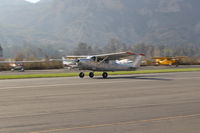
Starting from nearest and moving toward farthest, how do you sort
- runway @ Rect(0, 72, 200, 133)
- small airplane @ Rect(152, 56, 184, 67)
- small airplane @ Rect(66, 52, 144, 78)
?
1. runway @ Rect(0, 72, 200, 133)
2. small airplane @ Rect(66, 52, 144, 78)
3. small airplane @ Rect(152, 56, 184, 67)

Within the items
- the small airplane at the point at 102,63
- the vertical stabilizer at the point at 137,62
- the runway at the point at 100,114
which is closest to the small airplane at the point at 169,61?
the vertical stabilizer at the point at 137,62

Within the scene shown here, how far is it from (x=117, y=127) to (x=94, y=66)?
919 inches

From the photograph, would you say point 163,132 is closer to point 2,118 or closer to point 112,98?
point 2,118

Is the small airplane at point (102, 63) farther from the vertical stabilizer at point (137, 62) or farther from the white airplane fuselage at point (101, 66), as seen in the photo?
the vertical stabilizer at point (137, 62)

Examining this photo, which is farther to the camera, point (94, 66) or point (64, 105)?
point (94, 66)

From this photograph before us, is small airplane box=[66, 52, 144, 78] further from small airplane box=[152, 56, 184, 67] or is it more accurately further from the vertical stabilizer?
small airplane box=[152, 56, 184, 67]

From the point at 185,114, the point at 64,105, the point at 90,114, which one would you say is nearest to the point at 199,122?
the point at 185,114

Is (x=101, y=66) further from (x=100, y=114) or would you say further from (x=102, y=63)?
(x=100, y=114)

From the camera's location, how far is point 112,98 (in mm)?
16766

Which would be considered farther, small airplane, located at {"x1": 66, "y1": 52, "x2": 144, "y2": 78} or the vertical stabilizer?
the vertical stabilizer

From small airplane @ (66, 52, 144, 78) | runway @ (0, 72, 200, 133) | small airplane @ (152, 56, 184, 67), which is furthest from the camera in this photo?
small airplane @ (152, 56, 184, 67)

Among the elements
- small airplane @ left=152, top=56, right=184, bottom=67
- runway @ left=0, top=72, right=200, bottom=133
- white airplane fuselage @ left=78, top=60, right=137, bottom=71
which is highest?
small airplane @ left=152, top=56, right=184, bottom=67

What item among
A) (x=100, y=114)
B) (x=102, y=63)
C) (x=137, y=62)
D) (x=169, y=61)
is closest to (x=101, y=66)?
(x=102, y=63)

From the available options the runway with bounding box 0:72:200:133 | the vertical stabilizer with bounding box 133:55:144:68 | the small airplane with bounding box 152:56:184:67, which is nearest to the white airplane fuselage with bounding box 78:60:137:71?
the vertical stabilizer with bounding box 133:55:144:68
